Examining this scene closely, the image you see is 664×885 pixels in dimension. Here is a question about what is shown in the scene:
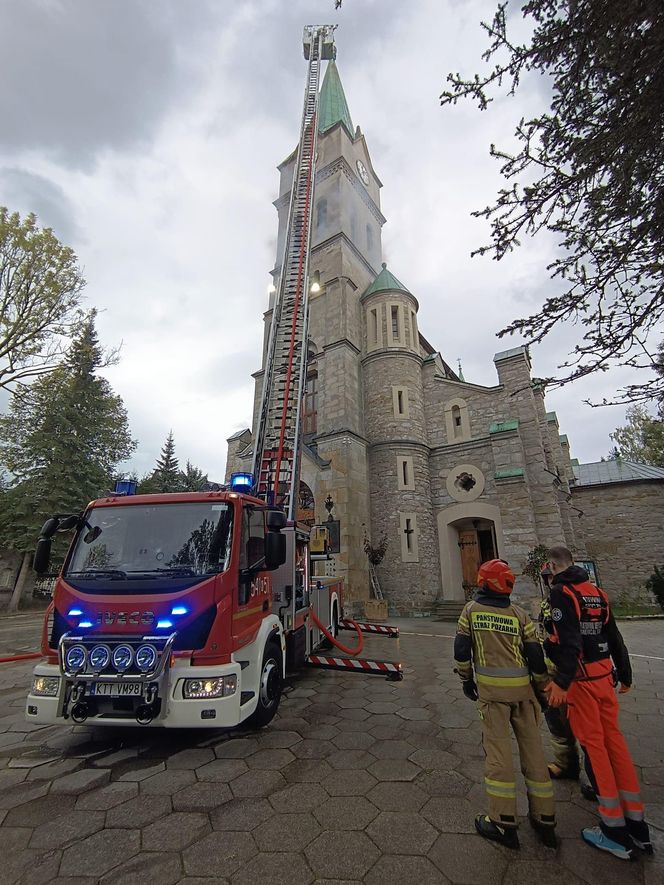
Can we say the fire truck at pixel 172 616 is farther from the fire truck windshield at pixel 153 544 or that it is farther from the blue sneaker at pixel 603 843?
the blue sneaker at pixel 603 843

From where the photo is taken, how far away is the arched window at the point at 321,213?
20.8 m

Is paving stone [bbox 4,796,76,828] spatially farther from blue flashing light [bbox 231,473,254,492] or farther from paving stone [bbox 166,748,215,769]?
blue flashing light [bbox 231,473,254,492]

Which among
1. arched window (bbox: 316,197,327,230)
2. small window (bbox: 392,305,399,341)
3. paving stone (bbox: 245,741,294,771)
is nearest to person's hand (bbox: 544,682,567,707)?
paving stone (bbox: 245,741,294,771)

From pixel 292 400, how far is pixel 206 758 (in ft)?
21.0

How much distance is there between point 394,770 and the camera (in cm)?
327

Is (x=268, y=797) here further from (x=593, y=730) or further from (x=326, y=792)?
(x=593, y=730)

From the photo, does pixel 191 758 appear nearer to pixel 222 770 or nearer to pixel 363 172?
pixel 222 770

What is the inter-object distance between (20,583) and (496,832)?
22.1 meters

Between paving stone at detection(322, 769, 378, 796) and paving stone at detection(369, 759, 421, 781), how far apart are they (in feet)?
0.29

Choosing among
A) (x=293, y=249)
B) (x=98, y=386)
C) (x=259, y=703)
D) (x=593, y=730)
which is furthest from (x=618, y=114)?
(x=98, y=386)

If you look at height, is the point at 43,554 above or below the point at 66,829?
above

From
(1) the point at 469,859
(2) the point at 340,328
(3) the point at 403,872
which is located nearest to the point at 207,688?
(3) the point at 403,872

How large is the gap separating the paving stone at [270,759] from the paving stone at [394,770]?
2.55ft

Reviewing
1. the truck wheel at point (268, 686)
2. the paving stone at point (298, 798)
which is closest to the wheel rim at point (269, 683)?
Answer: the truck wheel at point (268, 686)
